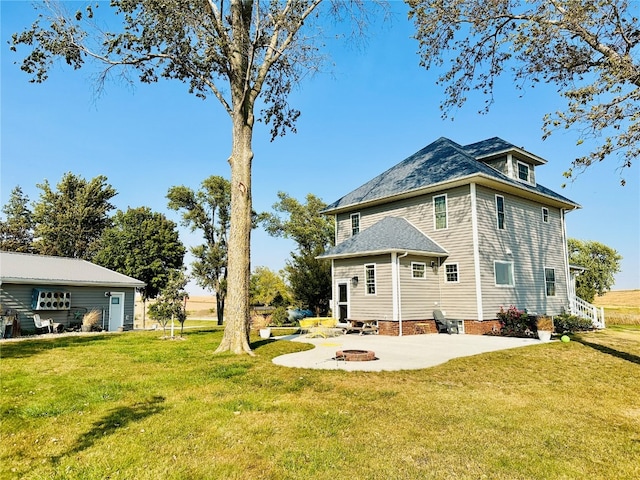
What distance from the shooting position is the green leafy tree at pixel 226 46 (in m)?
10.6

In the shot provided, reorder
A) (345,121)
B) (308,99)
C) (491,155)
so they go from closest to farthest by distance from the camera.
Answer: (308,99) → (491,155) → (345,121)

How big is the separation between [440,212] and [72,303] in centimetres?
1922

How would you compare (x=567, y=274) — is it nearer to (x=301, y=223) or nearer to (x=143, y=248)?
(x=301, y=223)

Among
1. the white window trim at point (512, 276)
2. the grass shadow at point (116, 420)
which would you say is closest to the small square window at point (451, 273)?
the white window trim at point (512, 276)

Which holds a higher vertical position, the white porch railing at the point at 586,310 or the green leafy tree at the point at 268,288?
the green leafy tree at the point at 268,288

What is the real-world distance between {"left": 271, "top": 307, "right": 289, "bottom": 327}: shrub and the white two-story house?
21.8ft

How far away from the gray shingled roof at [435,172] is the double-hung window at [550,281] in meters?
3.76

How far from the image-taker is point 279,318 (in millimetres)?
23875

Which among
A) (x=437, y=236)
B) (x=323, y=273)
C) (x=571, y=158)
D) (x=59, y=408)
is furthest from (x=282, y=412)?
(x=323, y=273)

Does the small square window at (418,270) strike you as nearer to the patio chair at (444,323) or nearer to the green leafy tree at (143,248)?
the patio chair at (444,323)

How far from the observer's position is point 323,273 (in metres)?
24.0

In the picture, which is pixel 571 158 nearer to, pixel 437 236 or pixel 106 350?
pixel 437 236

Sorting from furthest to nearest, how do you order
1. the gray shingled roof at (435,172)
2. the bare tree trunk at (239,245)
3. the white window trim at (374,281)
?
the gray shingled roof at (435,172) < the white window trim at (374,281) < the bare tree trunk at (239,245)

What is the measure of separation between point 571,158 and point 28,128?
19.4 m
